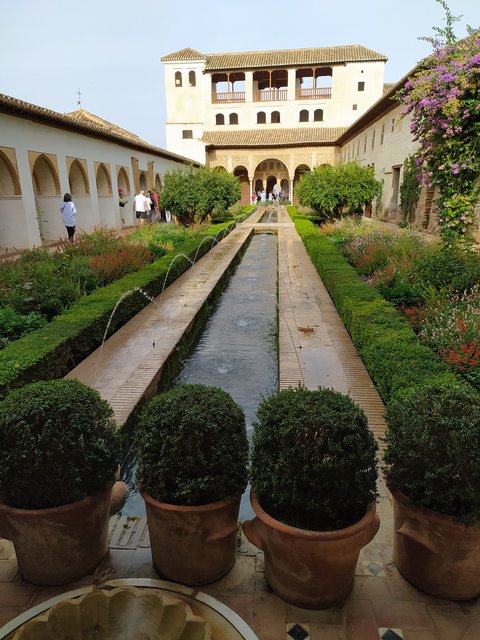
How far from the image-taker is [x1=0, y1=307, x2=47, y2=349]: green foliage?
5350 millimetres

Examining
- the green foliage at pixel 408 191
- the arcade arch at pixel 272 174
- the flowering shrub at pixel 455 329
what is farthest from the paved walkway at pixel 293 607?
the arcade arch at pixel 272 174

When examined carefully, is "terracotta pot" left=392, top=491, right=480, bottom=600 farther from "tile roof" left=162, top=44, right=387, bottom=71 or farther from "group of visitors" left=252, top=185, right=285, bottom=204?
"tile roof" left=162, top=44, right=387, bottom=71

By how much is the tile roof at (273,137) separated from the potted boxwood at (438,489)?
37569 mm

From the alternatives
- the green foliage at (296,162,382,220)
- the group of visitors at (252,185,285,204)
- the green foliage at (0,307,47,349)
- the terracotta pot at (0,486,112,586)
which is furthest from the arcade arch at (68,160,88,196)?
the group of visitors at (252,185,285,204)

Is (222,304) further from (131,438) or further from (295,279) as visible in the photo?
(131,438)

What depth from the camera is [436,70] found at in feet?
27.2

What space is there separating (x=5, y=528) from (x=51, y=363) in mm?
2464

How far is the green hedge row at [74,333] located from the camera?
402 centimetres

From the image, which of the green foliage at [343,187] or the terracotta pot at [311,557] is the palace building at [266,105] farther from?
the terracotta pot at [311,557]

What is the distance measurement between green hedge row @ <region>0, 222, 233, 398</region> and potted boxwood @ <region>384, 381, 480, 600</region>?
3104 millimetres

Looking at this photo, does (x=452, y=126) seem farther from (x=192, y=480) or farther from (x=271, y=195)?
(x=271, y=195)

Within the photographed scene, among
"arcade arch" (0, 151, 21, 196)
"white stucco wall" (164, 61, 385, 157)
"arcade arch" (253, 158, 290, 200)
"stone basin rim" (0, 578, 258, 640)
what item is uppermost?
"white stucco wall" (164, 61, 385, 157)

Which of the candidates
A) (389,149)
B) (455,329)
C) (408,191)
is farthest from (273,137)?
(455,329)

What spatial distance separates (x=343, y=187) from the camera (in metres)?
17.4
